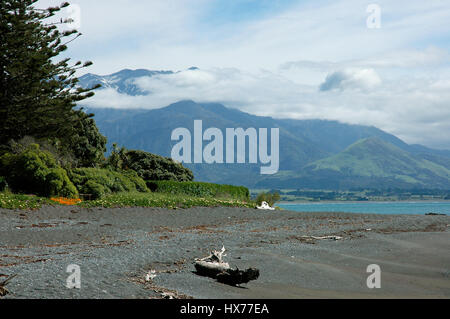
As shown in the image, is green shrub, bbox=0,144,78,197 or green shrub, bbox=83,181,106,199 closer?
green shrub, bbox=0,144,78,197

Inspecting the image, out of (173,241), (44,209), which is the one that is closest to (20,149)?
(44,209)

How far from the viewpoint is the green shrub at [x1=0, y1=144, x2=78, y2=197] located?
69.4 feet

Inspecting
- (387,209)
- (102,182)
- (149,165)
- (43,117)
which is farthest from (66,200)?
(387,209)

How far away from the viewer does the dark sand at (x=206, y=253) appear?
750 cm

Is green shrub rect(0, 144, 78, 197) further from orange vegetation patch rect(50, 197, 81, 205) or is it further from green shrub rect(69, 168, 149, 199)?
green shrub rect(69, 168, 149, 199)

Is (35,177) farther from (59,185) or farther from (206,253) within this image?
(206,253)

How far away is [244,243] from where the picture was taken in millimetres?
13227

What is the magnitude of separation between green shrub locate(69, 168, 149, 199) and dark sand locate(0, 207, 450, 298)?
3.55 meters

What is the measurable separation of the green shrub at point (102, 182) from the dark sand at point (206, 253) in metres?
3.55

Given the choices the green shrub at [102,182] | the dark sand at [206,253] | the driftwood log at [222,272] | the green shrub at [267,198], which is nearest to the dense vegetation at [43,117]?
the green shrub at [102,182]

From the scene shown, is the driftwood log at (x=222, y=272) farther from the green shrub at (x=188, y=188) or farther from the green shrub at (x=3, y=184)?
the green shrub at (x=188, y=188)

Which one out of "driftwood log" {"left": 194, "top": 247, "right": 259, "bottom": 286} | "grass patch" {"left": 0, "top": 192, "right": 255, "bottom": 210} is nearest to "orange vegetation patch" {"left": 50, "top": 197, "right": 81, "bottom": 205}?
"grass patch" {"left": 0, "top": 192, "right": 255, "bottom": 210}

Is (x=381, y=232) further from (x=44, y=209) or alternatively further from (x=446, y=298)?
(x=44, y=209)
